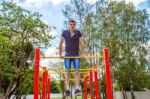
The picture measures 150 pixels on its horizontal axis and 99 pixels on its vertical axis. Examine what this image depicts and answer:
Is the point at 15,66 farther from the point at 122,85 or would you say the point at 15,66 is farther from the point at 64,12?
the point at 122,85

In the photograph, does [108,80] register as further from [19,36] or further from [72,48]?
[19,36]

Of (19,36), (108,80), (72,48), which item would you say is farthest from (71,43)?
(19,36)

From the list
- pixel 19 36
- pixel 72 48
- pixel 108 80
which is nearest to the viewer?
pixel 108 80

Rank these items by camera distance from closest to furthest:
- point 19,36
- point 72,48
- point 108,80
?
point 108,80
point 72,48
point 19,36

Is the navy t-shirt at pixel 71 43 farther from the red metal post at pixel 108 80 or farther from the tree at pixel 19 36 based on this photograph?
the tree at pixel 19 36

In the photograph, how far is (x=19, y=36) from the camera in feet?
105

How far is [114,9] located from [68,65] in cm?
2885

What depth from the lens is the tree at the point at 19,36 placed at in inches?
1238

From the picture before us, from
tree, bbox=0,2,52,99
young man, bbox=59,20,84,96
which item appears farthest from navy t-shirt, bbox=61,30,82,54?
tree, bbox=0,2,52,99

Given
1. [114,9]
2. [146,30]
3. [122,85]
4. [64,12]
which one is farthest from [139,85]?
[64,12]

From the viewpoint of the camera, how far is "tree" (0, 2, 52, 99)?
31.5m

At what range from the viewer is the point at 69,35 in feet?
28.1

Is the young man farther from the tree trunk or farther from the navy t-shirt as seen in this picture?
the tree trunk

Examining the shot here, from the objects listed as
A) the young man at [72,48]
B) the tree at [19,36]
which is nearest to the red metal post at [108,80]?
the young man at [72,48]
